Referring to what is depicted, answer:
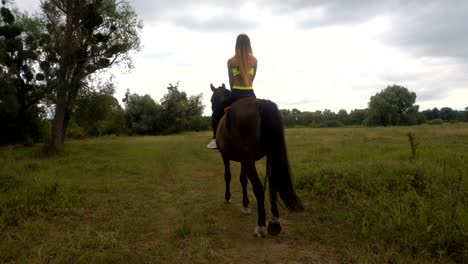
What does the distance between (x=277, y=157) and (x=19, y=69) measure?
25.0m

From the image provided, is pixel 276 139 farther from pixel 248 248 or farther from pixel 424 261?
pixel 424 261

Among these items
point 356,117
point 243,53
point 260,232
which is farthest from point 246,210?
point 356,117

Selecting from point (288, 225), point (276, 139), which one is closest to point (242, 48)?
point (276, 139)

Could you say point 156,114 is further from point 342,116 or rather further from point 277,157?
point 342,116

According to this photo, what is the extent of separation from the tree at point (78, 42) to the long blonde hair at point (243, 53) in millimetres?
14018

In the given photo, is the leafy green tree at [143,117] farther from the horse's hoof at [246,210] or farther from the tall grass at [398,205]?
the horse's hoof at [246,210]

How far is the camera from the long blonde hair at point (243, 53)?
5328 mm

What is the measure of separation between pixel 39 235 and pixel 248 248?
3.33m

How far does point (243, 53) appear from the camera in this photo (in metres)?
5.35

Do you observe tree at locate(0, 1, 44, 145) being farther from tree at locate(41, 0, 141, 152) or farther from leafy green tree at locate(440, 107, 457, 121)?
leafy green tree at locate(440, 107, 457, 121)

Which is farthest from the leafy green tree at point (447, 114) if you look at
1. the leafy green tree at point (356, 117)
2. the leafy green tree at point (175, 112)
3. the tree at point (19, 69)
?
the tree at point (19, 69)

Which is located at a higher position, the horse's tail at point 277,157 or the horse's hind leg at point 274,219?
the horse's tail at point 277,157

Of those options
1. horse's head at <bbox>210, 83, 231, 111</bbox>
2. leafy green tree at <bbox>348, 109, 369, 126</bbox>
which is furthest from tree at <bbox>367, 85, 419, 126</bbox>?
horse's head at <bbox>210, 83, 231, 111</bbox>

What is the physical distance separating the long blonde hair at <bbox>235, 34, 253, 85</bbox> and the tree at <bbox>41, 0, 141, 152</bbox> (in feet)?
46.0
